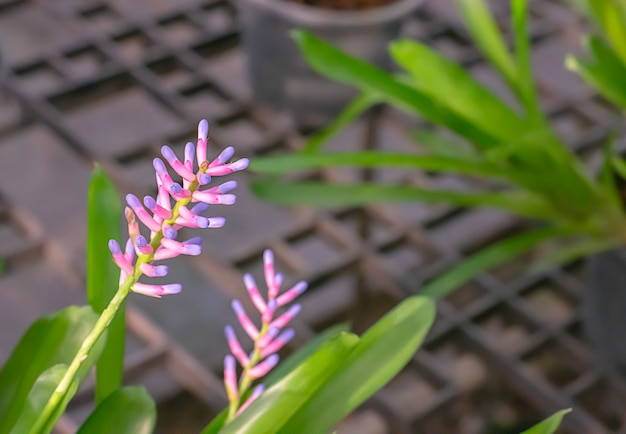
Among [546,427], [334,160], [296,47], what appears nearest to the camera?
[546,427]

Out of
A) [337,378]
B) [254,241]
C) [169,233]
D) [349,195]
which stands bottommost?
[254,241]

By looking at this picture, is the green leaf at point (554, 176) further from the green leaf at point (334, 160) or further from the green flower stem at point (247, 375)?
the green flower stem at point (247, 375)

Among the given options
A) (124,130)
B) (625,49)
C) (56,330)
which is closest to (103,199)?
(56,330)

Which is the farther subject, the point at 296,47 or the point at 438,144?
the point at 296,47

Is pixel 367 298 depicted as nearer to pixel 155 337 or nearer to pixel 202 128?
pixel 155 337

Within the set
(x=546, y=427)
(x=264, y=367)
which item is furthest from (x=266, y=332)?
(x=546, y=427)

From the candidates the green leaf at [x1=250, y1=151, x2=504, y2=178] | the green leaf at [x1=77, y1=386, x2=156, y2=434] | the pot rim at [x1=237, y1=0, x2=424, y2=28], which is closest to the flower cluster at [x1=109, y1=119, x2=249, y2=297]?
the green leaf at [x1=77, y1=386, x2=156, y2=434]

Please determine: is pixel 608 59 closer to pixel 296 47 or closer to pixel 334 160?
pixel 334 160
